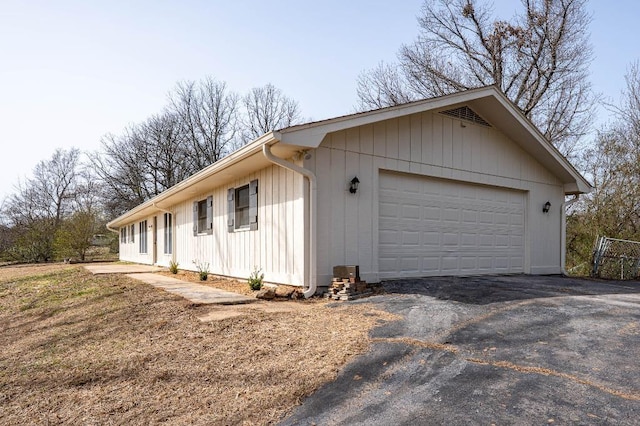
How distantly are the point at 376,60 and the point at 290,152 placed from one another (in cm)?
1415

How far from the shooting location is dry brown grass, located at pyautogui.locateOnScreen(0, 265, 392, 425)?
2.73 meters

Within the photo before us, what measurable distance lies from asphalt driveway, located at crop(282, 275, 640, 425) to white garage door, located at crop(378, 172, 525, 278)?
7.64 ft

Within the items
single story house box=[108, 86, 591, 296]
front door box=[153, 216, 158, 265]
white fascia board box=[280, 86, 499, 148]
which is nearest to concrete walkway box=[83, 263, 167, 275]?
front door box=[153, 216, 158, 265]

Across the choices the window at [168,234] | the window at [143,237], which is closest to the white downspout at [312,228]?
the window at [168,234]

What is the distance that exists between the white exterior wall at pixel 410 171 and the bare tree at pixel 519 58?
8.56 metres

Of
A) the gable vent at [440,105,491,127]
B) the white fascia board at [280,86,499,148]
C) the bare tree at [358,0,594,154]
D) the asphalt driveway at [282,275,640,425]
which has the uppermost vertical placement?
the bare tree at [358,0,594,154]

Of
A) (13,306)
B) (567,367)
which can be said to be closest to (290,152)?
(567,367)

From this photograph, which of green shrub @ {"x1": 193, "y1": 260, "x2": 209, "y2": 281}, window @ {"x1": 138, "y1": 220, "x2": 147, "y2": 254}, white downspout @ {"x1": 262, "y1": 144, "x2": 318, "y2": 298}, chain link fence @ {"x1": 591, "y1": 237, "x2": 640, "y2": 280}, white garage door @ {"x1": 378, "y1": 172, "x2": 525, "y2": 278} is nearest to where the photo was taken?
white downspout @ {"x1": 262, "y1": 144, "x2": 318, "y2": 298}

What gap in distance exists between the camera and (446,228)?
814cm

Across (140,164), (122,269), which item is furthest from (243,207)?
(140,164)

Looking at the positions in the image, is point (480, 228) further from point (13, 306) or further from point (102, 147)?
point (102, 147)

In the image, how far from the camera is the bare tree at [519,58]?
16.0 metres

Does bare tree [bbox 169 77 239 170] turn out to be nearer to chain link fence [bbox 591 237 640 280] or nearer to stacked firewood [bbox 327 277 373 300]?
chain link fence [bbox 591 237 640 280]

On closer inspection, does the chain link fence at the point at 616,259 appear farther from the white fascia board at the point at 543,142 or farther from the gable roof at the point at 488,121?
the gable roof at the point at 488,121
